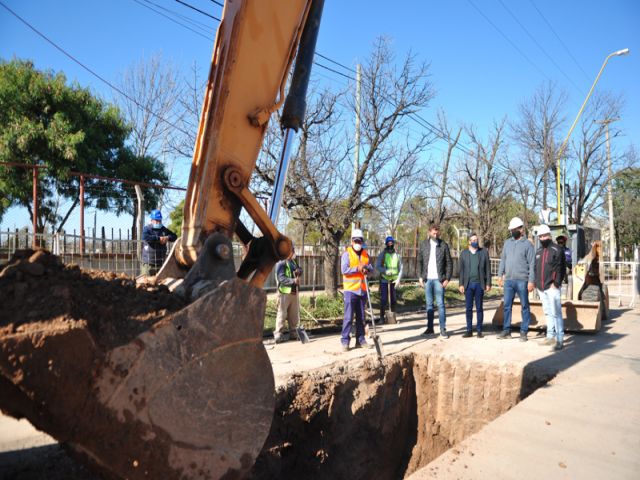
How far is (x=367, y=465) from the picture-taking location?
219 inches

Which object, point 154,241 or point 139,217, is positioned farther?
point 139,217

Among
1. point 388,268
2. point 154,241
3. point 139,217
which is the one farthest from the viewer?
point 388,268

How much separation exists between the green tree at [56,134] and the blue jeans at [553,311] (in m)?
8.17

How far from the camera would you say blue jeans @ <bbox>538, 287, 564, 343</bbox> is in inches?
274

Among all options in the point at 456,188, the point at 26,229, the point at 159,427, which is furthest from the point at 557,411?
the point at 456,188

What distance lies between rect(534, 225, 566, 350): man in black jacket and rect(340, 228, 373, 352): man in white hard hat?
107 inches

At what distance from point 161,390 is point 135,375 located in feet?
0.43

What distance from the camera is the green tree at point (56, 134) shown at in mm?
12105

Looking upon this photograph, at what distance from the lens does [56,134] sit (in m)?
12.9

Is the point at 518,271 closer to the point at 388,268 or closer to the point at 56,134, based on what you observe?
the point at 388,268

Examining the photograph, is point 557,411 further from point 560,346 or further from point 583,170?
point 583,170

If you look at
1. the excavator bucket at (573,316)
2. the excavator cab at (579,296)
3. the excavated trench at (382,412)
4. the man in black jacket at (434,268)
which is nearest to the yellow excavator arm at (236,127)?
the excavated trench at (382,412)

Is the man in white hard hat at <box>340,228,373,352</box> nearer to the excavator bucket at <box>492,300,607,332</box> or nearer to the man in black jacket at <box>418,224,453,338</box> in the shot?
the man in black jacket at <box>418,224,453,338</box>

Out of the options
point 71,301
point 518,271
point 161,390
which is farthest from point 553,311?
point 71,301
